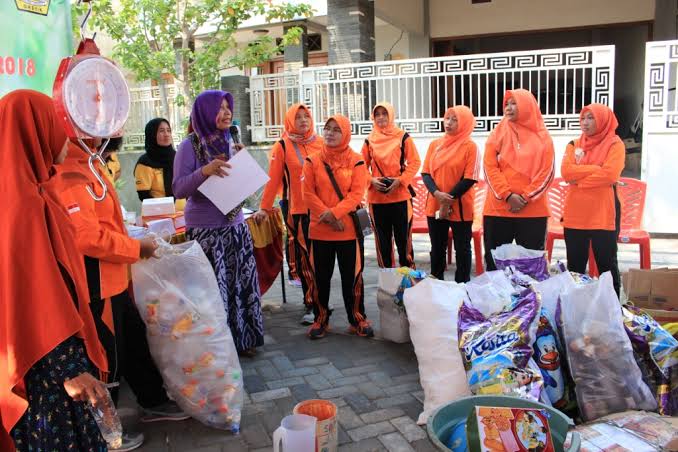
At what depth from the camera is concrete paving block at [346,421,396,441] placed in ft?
9.11

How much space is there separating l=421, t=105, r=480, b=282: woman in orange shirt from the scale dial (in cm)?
285

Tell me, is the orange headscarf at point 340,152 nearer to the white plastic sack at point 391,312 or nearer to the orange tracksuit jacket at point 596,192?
the white plastic sack at point 391,312

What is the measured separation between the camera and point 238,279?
11.8 ft

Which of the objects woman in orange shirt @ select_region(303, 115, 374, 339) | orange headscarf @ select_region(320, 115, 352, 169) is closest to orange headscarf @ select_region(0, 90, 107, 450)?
woman in orange shirt @ select_region(303, 115, 374, 339)

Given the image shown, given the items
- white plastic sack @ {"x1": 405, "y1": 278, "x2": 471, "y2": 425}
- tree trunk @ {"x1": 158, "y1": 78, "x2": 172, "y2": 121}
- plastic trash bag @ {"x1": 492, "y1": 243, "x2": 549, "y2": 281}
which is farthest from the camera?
tree trunk @ {"x1": 158, "y1": 78, "x2": 172, "y2": 121}

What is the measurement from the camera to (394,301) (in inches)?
153

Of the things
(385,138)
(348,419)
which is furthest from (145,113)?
(348,419)

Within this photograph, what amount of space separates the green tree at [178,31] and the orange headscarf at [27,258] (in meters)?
7.16

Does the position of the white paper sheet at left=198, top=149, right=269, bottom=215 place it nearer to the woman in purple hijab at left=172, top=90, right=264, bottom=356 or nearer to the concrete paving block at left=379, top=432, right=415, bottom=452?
the woman in purple hijab at left=172, top=90, right=264, bottom=356

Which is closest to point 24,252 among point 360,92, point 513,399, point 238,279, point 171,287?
point 171,287

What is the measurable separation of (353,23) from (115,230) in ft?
23.7

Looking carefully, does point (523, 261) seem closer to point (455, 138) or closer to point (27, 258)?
point (455, 138)

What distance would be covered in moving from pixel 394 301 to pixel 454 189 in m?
1.17

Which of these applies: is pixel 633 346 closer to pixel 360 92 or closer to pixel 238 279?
pixel 238 279
